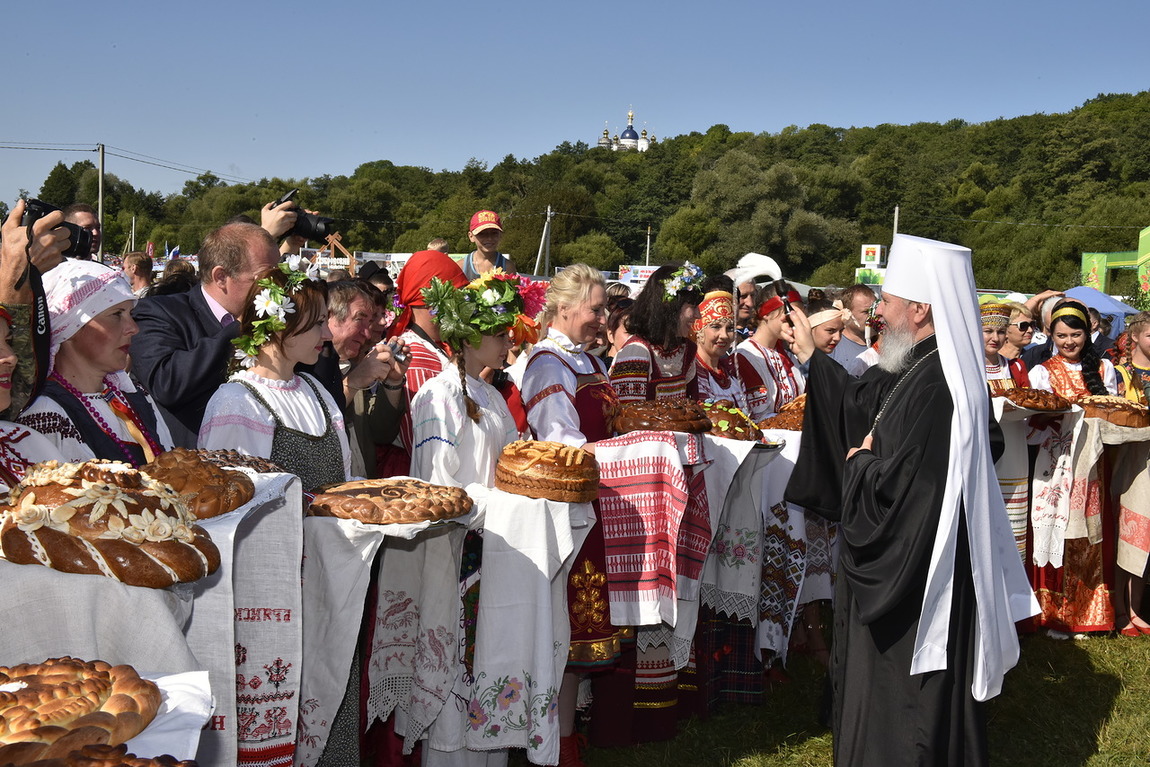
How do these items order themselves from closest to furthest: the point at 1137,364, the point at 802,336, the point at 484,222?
1. the point at 802,336
2. the point at 484,222
3. the point at 1137,364

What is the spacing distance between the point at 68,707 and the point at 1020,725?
5150mm

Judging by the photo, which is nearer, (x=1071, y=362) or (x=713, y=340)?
(x=713, y=340)

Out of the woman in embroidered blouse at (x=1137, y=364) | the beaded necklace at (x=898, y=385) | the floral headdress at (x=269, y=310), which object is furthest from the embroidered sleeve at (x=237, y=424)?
the woman in embroidered blouse at (x=1137, y=364)

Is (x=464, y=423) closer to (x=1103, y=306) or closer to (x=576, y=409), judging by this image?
(x=576, y=409)

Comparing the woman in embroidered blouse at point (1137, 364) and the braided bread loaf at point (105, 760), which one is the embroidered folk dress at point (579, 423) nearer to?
the braided bread loaf at point (105, 760)

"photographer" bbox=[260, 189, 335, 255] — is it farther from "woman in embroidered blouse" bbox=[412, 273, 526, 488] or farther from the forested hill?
the forested hill

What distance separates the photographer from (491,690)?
3.88m

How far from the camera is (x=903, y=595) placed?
390cm

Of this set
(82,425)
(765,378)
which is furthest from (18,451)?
(765,378)

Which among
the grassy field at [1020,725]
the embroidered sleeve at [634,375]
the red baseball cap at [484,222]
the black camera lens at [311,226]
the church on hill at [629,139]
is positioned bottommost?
the grassy field at [1020,725]

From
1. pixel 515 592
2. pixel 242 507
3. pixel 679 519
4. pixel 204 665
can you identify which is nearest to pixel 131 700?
pixel 204 665

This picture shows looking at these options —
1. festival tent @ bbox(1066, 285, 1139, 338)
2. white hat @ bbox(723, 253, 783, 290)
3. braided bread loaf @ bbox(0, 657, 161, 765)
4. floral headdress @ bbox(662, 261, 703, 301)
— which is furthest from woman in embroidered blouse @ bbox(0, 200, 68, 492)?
festival tent @ bbox(1066, 285, 1139, 338)

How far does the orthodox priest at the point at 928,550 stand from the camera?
3.86 m

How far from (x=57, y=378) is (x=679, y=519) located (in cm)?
267
